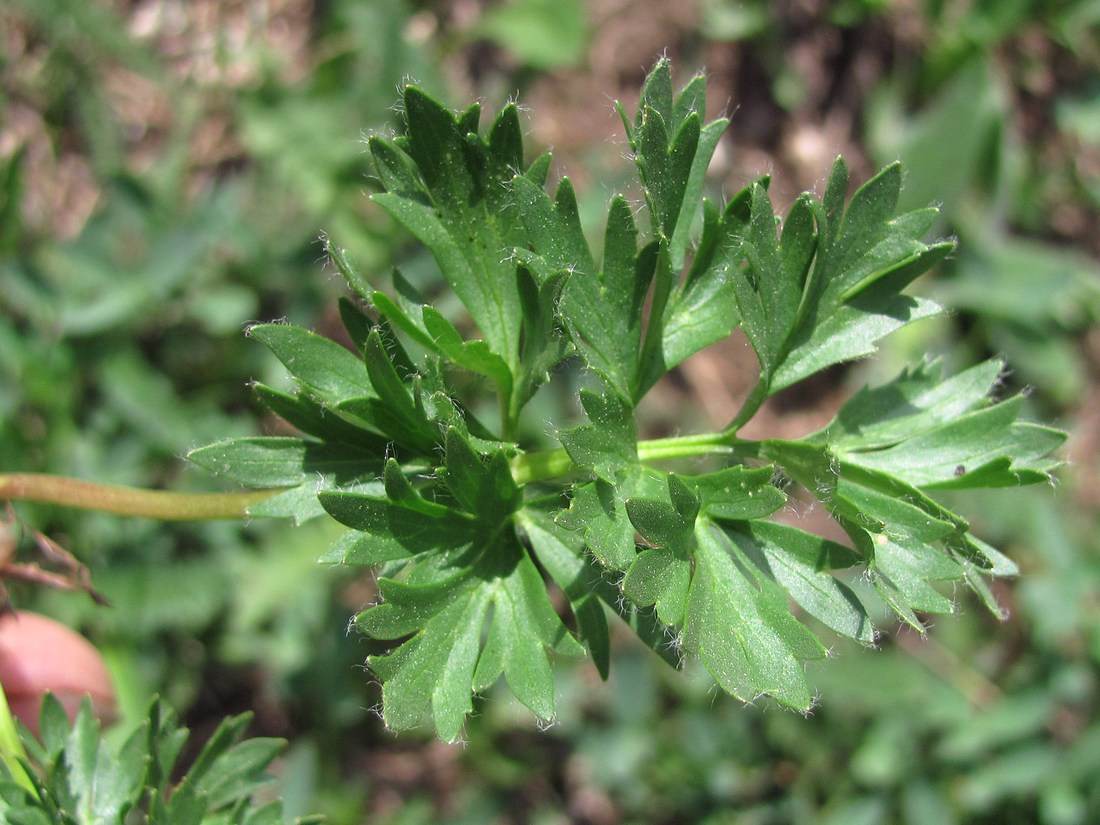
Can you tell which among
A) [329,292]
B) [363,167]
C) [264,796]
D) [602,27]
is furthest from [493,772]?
[602,27]

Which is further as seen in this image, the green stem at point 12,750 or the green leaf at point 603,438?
the green stem at point 12,750

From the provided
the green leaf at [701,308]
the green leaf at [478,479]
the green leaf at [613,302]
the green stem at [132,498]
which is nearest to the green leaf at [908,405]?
the green leaf at [701,308]

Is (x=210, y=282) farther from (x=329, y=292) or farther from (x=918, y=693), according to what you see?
(x=918, y=693)

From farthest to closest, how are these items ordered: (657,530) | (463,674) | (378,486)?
(378,486), (463,674), (657,530)

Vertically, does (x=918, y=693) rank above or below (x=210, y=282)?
below

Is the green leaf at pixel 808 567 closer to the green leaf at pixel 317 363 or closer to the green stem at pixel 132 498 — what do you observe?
the green leaf at pixel 317 363

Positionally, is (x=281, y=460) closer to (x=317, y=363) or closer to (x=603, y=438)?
(x=317, y=363)
